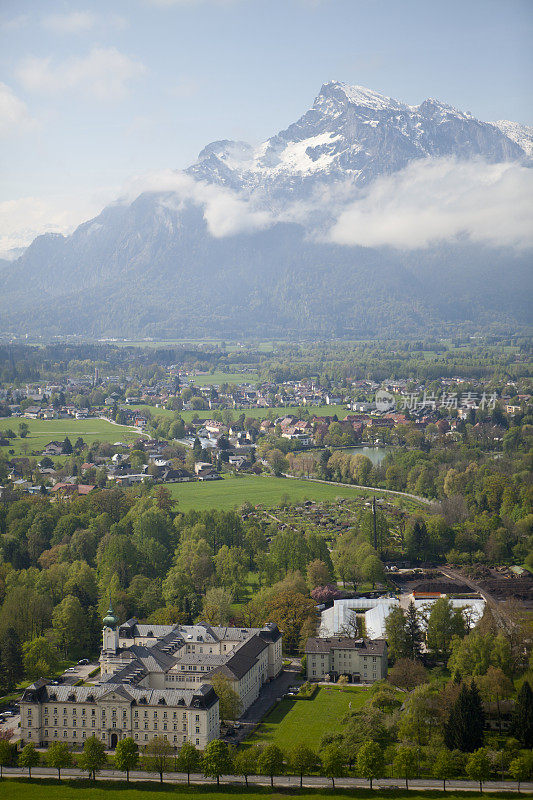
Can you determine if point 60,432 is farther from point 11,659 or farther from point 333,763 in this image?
point 333,763

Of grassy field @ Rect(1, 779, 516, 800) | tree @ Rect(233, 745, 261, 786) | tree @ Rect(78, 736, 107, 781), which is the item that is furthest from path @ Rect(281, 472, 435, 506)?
tree @ Rect(78, 736, 107, 781)

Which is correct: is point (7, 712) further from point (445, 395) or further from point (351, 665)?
point (445, 395)

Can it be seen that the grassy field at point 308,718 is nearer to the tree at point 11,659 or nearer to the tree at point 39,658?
the tree at point 39,658

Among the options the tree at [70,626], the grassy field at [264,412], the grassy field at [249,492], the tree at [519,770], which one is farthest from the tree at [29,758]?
the grassy field at [264,412]

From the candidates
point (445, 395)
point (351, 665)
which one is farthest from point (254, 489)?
point (445, 395)

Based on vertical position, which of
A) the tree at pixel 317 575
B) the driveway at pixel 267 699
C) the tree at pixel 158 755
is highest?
the tree at pixel 317 575

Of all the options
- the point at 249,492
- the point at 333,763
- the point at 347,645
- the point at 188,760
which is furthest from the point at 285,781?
the point at 249,492
